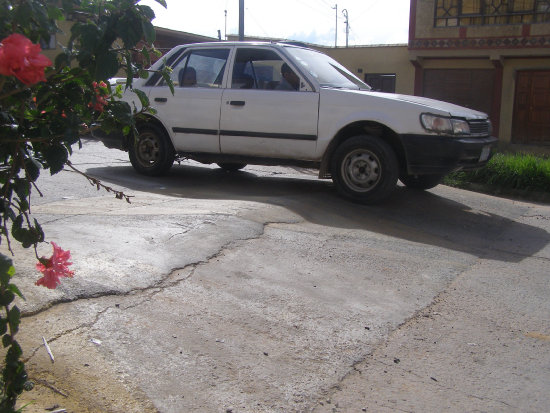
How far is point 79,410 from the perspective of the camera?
2867 mm

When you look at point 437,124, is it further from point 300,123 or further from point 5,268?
point 5,268

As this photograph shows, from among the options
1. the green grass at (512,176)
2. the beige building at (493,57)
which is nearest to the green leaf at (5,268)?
the green grass at (512,176)

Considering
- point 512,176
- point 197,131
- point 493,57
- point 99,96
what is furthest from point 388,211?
point 493,57

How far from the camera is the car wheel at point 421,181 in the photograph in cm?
777

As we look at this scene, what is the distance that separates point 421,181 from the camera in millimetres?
7855

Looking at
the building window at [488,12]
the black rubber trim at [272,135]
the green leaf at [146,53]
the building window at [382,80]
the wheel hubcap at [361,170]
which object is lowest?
the wheel hubcap at [361,170]

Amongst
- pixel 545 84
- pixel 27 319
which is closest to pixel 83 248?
pixel 27 319

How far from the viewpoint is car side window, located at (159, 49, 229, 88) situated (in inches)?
307

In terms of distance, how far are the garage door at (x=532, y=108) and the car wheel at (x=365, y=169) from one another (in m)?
14.0

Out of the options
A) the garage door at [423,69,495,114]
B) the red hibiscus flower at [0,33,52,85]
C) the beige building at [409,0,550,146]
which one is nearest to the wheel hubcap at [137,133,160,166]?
the red hibiscus flower at [0,33,52,85]

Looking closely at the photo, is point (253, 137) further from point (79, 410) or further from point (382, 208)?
point (79, 410)

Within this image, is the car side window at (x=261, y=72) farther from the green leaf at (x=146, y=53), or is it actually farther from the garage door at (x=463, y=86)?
the garage door at (x=463, y=86)

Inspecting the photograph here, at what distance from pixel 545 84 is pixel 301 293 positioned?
664 inches

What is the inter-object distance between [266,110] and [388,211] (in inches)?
74.4
